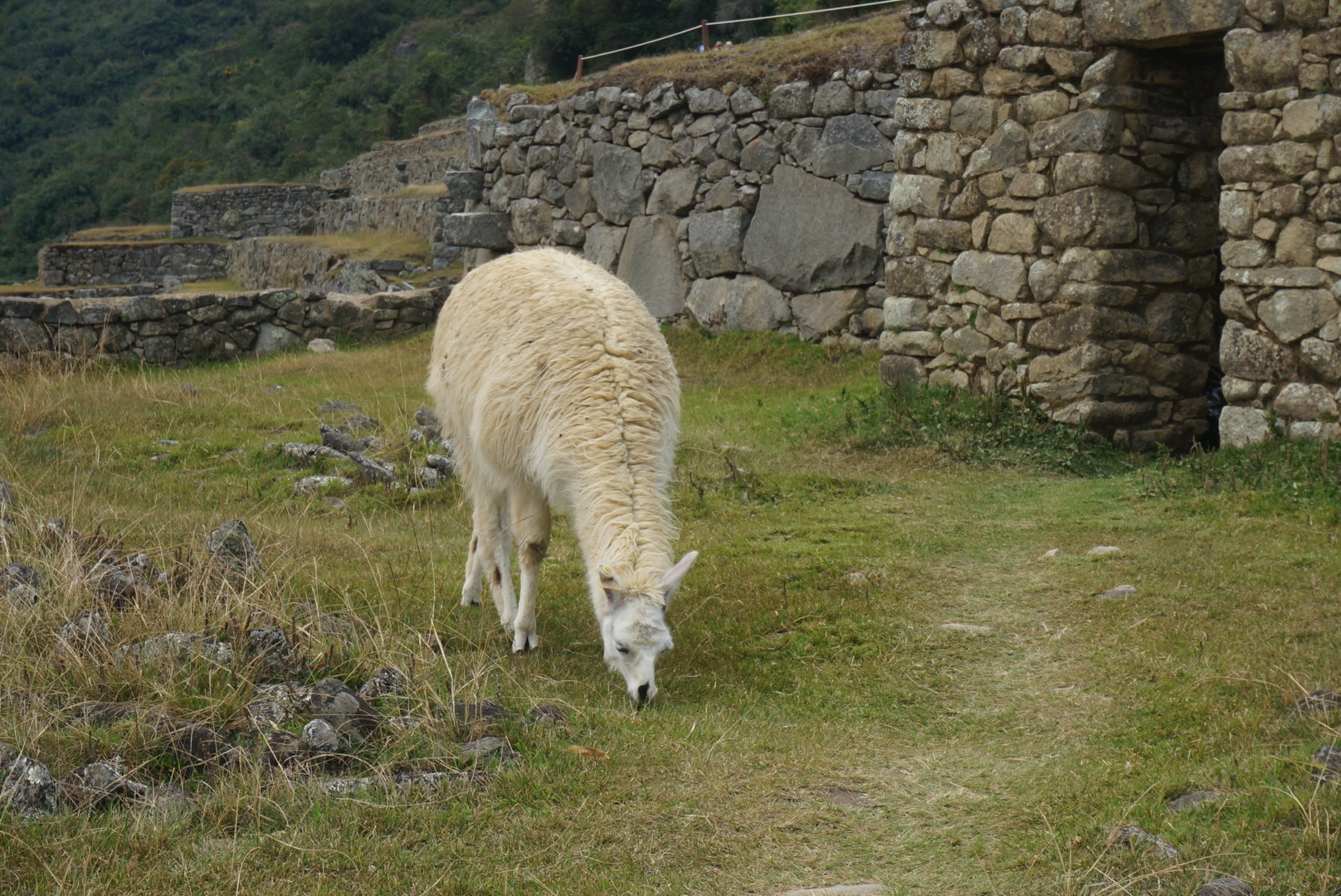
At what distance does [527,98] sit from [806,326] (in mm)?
5357

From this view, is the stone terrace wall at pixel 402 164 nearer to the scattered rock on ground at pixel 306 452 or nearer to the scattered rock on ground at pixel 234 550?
the scattered rock on ground at pixel 306 452

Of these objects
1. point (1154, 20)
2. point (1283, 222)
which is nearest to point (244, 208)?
point (1154, 20)

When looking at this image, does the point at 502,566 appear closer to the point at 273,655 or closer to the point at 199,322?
the point at 273,655

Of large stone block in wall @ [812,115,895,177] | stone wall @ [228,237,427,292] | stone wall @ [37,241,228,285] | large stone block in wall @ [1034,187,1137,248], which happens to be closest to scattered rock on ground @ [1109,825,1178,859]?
large stone block in wall @ [1034,187,1137,248]

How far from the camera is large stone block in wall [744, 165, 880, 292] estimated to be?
1179 cm

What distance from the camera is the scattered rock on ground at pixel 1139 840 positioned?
11.0 feet

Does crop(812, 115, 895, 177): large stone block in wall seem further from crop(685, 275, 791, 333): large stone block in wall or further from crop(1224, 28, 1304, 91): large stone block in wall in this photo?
crop(1224, 28, 1304, 91): large stone block in wall

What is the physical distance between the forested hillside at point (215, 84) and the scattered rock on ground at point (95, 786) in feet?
95.5

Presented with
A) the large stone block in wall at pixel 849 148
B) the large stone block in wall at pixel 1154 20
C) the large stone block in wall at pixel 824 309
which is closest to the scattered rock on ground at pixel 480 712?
the large stone block in wall at pixel 1154 20

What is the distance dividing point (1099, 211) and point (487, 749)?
5734 mm

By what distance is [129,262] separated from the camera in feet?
92.0

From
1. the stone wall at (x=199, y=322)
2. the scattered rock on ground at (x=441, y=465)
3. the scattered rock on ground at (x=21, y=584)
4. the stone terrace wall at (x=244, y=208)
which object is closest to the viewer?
the scattered rock on ground at (x=21, y=584)

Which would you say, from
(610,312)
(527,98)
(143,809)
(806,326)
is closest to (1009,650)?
(610,312)

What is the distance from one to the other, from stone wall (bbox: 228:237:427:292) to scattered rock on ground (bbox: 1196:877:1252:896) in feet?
49.1
